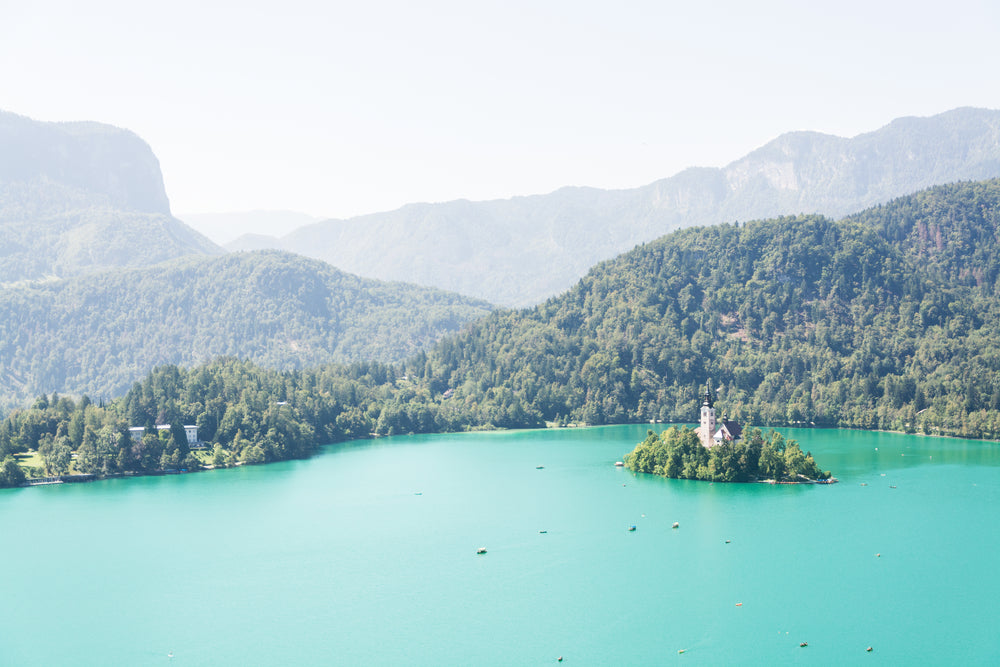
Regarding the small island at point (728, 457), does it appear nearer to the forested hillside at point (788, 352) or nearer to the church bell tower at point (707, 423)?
the church bell tower at point (707, 423)

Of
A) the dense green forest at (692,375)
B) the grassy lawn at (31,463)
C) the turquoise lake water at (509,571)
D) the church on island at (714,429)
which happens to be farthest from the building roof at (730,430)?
the grassy lawn at (31,463)

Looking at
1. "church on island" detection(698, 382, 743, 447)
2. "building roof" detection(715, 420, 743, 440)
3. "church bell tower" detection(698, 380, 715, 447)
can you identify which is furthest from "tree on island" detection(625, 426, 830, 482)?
"church bell tower" detection(698, 380, 715, 447)

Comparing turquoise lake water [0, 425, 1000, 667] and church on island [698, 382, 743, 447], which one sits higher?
church on island [698, 382, 743, 447]

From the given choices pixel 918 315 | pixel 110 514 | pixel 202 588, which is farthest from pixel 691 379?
pixel 202 588

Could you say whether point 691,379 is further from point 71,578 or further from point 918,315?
point 71,578

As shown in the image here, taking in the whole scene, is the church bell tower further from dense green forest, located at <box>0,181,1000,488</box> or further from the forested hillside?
the forested hillside

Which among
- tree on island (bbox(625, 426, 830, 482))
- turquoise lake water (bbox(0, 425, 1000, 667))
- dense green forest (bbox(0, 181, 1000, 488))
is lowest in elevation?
turquoise lake water (bbox(0, 425, 1000, 667))
